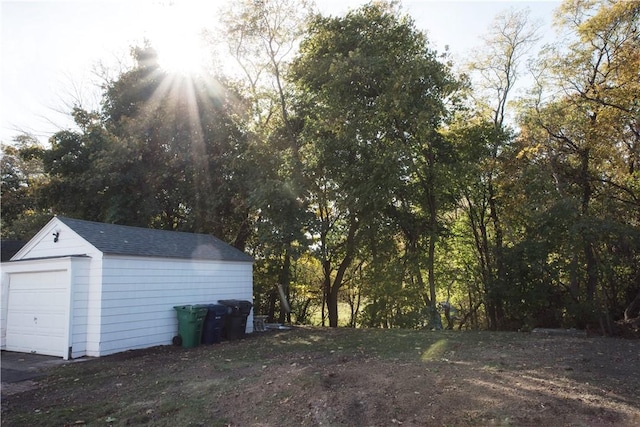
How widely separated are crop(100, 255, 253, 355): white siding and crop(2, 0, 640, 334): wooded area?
10.4 feet

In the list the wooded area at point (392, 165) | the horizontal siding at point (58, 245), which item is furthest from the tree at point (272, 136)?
the horizontal siding at point (58, 245)

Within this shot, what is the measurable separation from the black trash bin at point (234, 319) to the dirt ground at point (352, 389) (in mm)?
2608

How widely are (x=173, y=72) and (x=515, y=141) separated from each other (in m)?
13.7

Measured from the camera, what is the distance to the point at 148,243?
10.3 meters

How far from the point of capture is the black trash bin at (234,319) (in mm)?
10727

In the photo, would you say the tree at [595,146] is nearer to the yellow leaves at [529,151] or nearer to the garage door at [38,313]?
the yellow leaves at [529,151]

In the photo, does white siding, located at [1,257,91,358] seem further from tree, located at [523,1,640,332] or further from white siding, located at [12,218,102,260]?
tree, located at [523,1,640,332]

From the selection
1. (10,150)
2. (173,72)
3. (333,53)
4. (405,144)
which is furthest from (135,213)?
(10,150)

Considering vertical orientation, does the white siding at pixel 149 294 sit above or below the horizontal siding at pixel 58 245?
below

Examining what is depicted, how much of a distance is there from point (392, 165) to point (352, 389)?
8.71m

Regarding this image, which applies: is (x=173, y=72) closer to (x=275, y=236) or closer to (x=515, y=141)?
(x=275, y=236)

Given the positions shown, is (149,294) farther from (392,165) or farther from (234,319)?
(392,165)

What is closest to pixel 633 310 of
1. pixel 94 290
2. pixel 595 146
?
pixel 595 146

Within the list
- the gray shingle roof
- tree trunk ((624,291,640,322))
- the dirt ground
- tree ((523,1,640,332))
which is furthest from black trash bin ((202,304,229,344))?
tree trunk ((624,291,640,322))
